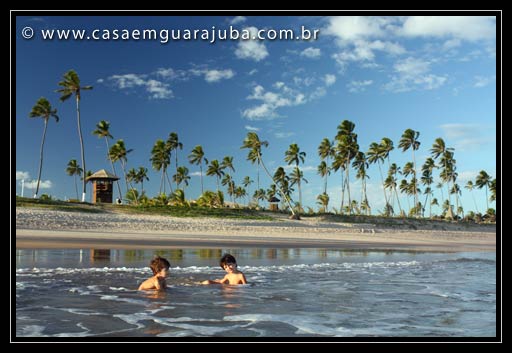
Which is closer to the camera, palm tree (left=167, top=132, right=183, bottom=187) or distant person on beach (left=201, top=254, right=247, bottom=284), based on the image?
distant person on beach (left=201, top=254, right=247, bottom=284)

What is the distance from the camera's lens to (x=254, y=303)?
8555 mm

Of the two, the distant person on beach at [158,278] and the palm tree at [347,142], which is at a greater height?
the palm tree at [347,142]

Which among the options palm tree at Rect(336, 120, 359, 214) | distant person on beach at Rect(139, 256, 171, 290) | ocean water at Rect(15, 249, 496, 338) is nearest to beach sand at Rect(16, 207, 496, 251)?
ocean water at Rect(15, 249, 496, 338)

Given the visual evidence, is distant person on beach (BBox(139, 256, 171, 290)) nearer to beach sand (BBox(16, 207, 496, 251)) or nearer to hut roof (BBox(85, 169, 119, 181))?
beach sand (BBox(16, 207, 496, 251))

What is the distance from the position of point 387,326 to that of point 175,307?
3.50 m

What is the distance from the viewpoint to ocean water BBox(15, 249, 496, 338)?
6.38 m

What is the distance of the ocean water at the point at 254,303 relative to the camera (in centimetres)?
638

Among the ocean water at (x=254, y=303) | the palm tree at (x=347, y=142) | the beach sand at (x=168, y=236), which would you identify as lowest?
the beach sand at (x=168, y=236)

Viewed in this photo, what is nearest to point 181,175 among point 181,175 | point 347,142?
point 181,175

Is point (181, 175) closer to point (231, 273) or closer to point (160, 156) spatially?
point (160, 156)

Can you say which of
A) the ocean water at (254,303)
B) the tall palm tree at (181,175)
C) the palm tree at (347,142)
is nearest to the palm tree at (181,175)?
the tall palm tree at (181,175)

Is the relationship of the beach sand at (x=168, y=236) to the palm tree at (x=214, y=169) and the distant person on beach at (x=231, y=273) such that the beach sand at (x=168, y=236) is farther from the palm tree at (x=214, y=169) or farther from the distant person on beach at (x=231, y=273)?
the palm tree at (x=214, y=169)

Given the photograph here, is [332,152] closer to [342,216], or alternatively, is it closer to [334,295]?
[342,216]

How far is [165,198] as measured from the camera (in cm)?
6216
